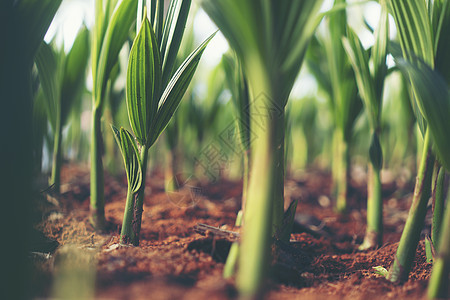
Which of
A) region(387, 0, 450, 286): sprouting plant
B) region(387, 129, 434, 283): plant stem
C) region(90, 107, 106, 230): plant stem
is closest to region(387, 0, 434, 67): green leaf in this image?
region(387, 0, 450, 286): sprouting plant

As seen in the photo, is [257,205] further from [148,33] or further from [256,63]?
[148,33]

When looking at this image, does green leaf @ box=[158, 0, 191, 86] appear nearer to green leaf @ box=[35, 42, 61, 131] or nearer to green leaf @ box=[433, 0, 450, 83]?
green leaf @ box=[35, 42, 61, 131]

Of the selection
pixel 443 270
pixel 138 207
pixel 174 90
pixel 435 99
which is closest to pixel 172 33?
pixel 174 90

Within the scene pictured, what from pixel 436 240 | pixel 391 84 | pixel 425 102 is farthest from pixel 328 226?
pixel 391 84

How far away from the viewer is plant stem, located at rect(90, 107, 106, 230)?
0.73 meters

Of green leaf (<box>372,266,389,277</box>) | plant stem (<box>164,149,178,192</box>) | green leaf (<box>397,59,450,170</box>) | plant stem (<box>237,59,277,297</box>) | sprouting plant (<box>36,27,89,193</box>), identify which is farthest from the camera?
plant stem (<box>164,149,178,192</box>)

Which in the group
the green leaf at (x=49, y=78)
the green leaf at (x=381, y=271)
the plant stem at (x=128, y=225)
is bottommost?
the green leaf at (x=381, y=271)

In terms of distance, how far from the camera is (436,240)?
556 millimetres

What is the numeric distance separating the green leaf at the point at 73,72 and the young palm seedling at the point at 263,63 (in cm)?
62

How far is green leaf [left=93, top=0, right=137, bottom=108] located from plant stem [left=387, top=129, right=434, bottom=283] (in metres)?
0.66

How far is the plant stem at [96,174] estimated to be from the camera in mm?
726

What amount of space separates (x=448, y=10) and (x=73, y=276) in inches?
27.8

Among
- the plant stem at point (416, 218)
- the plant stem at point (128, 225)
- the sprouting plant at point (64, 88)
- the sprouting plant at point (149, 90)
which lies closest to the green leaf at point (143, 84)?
the sprouting plant at point (149, 90)

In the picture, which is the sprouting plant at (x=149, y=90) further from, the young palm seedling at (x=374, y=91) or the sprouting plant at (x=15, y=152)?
the young palm seedling at (x=374, y=91)
